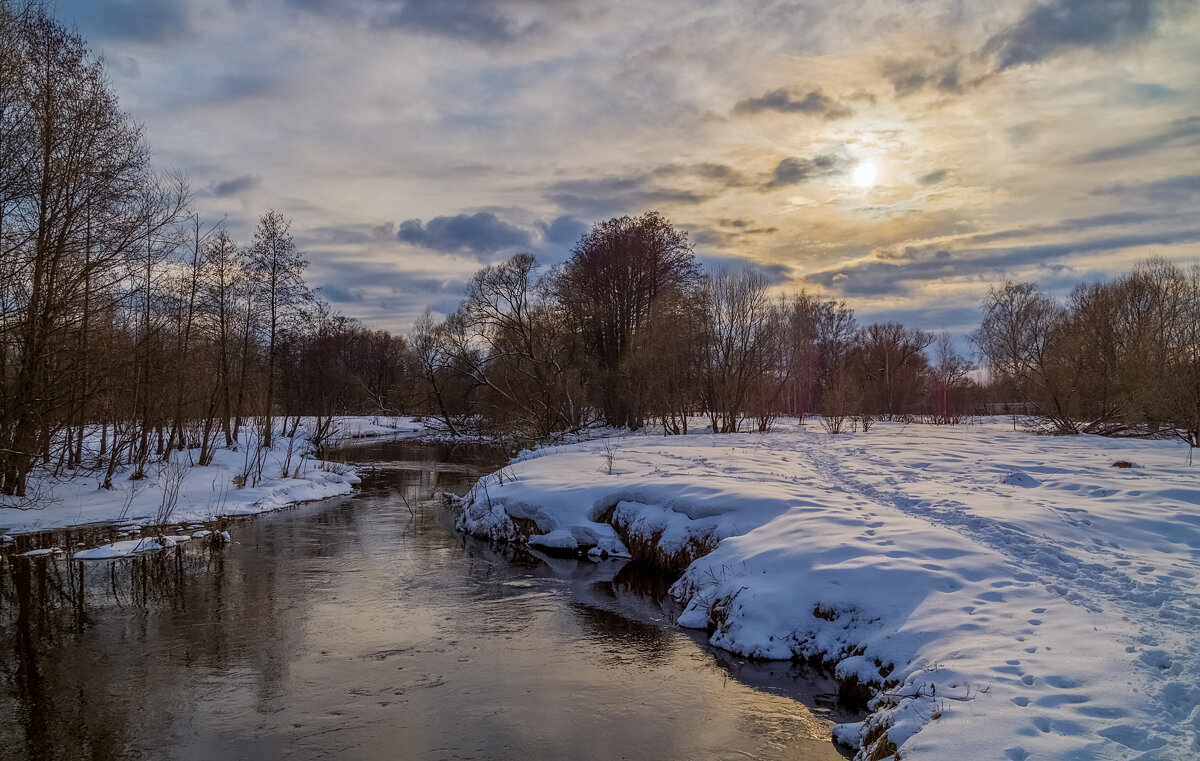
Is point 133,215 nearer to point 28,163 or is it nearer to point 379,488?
point 28,163

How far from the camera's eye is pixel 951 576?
7438mm

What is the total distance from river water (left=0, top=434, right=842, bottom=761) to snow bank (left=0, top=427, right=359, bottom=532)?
4140mm

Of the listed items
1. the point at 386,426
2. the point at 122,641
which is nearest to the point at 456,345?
the point at 386,426

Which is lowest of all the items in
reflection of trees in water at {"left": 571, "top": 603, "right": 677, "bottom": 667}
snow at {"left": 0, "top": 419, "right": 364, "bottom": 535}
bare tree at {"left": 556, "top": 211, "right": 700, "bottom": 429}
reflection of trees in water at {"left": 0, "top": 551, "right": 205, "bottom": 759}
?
reflection of trees in water at {"left": 571, "top": 603, "right": 677, "bottom": 667}

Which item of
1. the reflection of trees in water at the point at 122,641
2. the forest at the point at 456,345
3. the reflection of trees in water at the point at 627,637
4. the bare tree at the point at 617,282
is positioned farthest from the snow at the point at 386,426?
the reflection of trees in water at the point at 627,637

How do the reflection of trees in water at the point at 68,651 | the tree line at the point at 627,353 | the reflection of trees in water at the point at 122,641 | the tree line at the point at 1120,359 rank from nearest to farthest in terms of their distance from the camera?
the reflection of trees in water at the point at 68,651 → the reflection of trees in water at the point at 122,641 → the tree line at the point at 1120,359 → the tree line at the point at 627,353

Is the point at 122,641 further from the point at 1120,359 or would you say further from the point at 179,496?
the point at 1120,359

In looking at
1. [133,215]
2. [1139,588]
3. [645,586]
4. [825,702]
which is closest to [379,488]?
[133,215]

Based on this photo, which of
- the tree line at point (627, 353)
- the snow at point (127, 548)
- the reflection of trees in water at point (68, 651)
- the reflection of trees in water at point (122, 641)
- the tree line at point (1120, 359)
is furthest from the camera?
the tree line at point (627, 353)

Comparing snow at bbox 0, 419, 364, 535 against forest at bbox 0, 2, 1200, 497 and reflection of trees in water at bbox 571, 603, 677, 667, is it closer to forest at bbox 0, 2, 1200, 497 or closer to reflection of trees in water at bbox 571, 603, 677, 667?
forest at bbox 0, 2, 1200, 497

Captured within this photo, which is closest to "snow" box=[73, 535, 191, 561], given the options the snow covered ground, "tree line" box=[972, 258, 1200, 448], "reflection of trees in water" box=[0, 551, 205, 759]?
"reflection of trees in water" box=[0, 551, 205, 759]

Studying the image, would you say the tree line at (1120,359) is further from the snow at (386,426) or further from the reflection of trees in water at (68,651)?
the snow at (386,426)

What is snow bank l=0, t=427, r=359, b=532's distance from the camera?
15648 mm

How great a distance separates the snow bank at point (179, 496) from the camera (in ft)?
51.3
